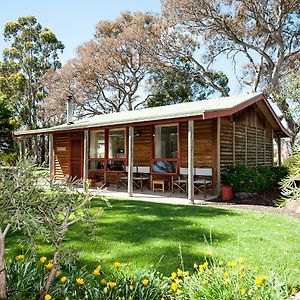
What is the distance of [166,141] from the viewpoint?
12141mm

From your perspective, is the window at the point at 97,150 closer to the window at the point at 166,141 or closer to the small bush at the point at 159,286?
the window at the point at 166,141

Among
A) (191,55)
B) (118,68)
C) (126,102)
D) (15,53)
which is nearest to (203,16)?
(191,55)

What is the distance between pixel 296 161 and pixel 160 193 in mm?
9543

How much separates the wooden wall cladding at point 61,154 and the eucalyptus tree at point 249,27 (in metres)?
12.0

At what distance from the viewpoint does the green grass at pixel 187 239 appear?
3857 millimetres

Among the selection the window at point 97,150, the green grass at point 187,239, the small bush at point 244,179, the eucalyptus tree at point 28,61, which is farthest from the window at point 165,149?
the eucalyptus tree at point 28,61

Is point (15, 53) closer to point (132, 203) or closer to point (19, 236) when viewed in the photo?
point (132, 203)

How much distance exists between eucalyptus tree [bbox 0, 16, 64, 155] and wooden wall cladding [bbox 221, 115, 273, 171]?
74.8 ft

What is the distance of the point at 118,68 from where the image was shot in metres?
27.3

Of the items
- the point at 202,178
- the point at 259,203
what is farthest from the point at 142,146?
the point at 259,203

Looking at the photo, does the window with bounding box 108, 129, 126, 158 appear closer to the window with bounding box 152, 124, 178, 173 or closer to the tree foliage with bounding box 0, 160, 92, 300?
the window with bounding box 152, 124, 178, 173

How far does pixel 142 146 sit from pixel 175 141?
1.60 m

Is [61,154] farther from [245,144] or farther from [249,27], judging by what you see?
[249,27]

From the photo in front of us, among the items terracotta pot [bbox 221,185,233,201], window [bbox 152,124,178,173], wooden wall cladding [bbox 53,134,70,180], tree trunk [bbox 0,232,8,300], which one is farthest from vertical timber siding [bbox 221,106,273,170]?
tree trunk [bbox 0,232,8,300]
